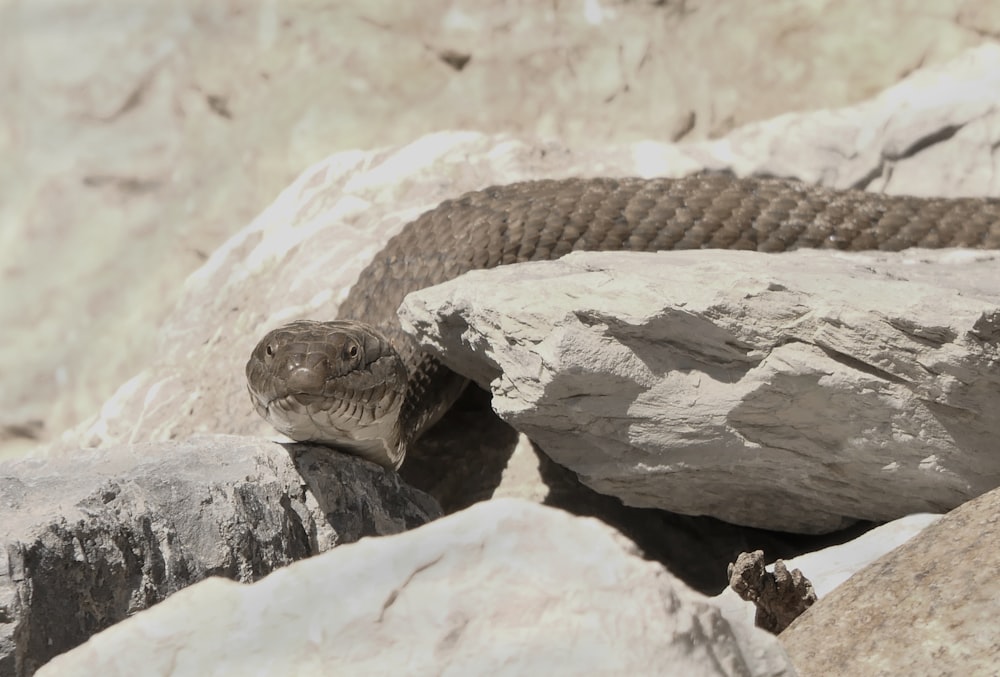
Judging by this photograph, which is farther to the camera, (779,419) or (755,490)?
(755,490)

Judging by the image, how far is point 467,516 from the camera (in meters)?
1.83

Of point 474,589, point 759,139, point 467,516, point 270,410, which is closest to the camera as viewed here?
point 474,589

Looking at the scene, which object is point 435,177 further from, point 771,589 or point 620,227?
point 771,589

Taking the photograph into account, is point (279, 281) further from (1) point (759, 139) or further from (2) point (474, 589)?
(2) point (474, 589)

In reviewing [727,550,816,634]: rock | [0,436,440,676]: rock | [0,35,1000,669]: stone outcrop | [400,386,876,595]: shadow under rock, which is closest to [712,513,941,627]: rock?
[727,550,816,634]: rock

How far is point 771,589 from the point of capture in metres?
2.71

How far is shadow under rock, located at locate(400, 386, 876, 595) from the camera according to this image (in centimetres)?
356

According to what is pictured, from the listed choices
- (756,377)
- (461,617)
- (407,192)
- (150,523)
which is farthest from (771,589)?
(407,192)

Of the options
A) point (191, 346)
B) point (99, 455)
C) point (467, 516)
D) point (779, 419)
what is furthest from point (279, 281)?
point (467, 516)

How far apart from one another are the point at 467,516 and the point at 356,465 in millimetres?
1537

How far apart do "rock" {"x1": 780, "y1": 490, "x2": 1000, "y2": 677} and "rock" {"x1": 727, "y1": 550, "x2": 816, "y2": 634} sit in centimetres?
21

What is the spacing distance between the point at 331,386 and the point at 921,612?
1610 mm

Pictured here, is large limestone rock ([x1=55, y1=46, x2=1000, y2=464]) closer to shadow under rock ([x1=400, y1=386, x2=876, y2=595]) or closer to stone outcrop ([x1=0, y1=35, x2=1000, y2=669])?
stone outcrop ([x1=0, y1=35, x2=1000, y2=669])

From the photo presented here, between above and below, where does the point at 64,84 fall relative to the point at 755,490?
above
